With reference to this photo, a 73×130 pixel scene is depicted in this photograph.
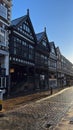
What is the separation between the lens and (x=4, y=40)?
75.1 ft

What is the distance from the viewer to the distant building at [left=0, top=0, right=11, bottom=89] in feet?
73.0

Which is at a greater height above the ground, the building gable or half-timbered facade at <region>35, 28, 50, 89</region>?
the building gable

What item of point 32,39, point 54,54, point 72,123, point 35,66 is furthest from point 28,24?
point 72,123

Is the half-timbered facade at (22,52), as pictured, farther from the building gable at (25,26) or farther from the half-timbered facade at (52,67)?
the half-timbered facade at (52,67)

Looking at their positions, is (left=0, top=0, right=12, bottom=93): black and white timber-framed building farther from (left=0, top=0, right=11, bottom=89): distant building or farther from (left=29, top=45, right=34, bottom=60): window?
(left=29, top=45, right=34, bottom=60): window

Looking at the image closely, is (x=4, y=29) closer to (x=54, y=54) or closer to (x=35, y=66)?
(x=35, y=66)

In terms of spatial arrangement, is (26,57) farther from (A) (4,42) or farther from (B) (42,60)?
(B) (42,60)

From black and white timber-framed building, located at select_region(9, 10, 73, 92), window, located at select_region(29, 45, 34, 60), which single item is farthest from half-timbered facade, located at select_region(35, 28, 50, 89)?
window, located at select_region(29, 45, 34, 60)

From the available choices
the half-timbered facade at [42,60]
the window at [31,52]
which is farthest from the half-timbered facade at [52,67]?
the window at [31,52]

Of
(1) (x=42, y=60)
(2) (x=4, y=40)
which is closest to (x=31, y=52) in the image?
(1) (x=42, y=60)

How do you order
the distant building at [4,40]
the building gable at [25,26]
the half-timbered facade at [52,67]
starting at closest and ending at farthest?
the distant building at [4,40] < the building gable at [25,26] < the half-timbered facade at [52,67]

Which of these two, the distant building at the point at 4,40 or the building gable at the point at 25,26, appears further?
the building gable at the point at 25,26

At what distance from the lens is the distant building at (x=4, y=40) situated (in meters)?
22.3

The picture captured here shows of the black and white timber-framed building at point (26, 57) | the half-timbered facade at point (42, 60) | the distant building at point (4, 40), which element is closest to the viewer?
the distant building at point (4, 40)
